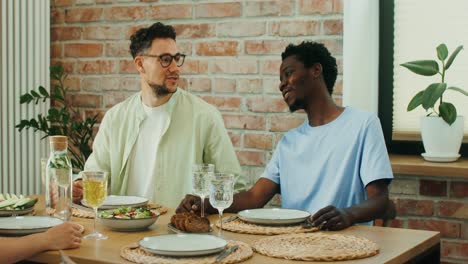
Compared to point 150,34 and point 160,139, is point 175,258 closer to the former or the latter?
point 160,139

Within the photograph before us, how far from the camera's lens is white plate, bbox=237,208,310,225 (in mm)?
2166

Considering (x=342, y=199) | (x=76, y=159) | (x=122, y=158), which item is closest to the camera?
(x=342, y=199)

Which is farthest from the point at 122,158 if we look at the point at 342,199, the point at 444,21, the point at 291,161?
the point at 444,21

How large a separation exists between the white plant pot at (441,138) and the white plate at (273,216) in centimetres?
95

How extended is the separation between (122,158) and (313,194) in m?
0.80

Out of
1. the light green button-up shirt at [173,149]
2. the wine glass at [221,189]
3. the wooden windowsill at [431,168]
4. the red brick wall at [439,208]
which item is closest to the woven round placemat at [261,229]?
the wine glass at [221,189]

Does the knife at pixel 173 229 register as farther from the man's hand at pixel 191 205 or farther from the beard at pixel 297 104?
the beard at pixel 297 104

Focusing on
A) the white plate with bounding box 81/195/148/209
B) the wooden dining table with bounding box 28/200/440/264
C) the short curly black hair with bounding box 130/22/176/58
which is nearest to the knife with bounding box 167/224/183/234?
the wooden dining table with bounding box 28/200/440/264

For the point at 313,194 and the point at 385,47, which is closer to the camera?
the point at 313,194

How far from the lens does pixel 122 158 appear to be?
3.03 m

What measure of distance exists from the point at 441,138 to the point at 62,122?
1.82 m

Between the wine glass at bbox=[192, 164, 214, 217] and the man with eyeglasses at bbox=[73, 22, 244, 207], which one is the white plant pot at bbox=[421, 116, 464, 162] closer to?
the man with eyeglasses at bbox=[73, 22, 244, 207]

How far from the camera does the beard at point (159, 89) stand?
3041 mm

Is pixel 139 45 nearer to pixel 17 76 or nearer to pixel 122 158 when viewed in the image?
pixel 122 158
